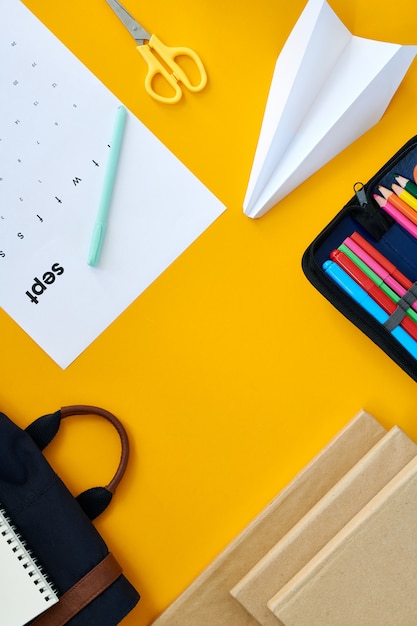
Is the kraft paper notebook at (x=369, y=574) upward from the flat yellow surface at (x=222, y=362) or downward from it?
downward

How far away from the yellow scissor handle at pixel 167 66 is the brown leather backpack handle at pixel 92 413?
1.11ft

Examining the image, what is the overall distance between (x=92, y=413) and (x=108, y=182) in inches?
9.7

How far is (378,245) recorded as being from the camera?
67 cm

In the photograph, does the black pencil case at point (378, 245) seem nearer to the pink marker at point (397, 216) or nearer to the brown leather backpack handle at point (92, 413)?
the pink marker at point (397, 216)

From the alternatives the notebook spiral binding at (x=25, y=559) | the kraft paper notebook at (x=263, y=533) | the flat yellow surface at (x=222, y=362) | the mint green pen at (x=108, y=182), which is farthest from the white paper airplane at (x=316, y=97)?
the notebook spiral binding at (x=25, y=559)

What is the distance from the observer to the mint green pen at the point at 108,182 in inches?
26.1

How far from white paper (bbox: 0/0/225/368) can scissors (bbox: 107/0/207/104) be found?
0.05 m

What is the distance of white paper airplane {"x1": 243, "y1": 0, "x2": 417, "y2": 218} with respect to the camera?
2.06 ft

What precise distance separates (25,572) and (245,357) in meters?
0.31

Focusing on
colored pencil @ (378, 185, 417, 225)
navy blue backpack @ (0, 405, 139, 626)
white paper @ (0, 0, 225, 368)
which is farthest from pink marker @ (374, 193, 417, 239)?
navy blue backpack @ (0, 405, 139, 626)

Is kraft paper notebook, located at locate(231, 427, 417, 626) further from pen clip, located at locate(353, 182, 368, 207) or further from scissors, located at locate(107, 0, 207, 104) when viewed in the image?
scissors, located at locate(107, 0, 207, 104)

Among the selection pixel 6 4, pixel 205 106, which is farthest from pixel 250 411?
pixel 6 4

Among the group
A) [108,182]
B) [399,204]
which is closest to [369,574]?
[399,204]

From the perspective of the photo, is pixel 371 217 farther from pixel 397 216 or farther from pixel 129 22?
pixel 129 22
